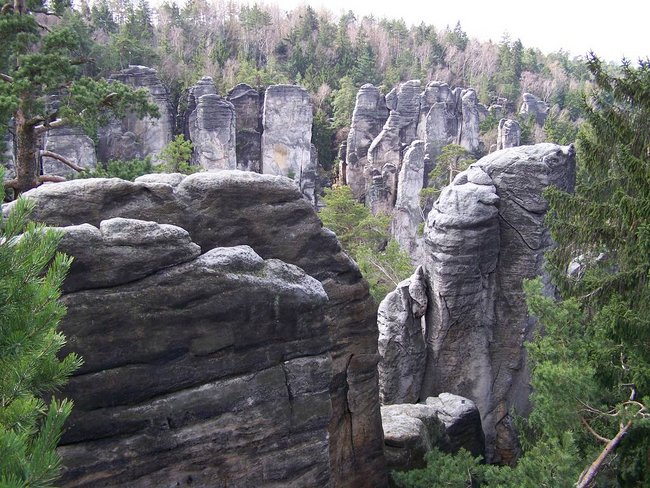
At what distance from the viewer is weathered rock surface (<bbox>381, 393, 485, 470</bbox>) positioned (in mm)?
9984

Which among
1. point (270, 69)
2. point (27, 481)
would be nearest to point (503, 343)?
point (27, 481)

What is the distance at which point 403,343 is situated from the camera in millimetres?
13680

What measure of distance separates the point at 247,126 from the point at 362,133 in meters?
8.23

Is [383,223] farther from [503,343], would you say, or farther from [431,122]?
[431,122]

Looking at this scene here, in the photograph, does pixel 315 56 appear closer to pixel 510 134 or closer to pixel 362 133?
pixel 362 133

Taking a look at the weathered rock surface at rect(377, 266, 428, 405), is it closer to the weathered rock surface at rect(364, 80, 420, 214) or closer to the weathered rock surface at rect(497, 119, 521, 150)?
the weathered rock surface at rect(364, 80, 420, 214)

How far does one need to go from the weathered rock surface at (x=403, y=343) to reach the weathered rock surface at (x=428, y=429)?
3.05 feet

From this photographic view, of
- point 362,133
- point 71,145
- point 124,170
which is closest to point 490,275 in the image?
point 124,170

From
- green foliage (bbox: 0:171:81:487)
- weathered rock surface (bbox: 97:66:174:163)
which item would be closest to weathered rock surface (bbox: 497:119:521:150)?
weathered rock surface (bbox: 97:66:174:163)

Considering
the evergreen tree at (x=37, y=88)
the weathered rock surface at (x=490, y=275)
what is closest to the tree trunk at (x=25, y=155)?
the evergreen tree at (x=37, y=88)

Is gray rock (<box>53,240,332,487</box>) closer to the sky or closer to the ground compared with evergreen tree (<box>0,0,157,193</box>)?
closer to the ground

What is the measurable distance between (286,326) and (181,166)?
13.0 m

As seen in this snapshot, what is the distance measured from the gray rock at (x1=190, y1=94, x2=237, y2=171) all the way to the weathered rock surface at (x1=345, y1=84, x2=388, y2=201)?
9.08 metres

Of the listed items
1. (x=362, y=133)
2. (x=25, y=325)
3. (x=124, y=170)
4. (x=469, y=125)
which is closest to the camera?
(x=25, y=325)
